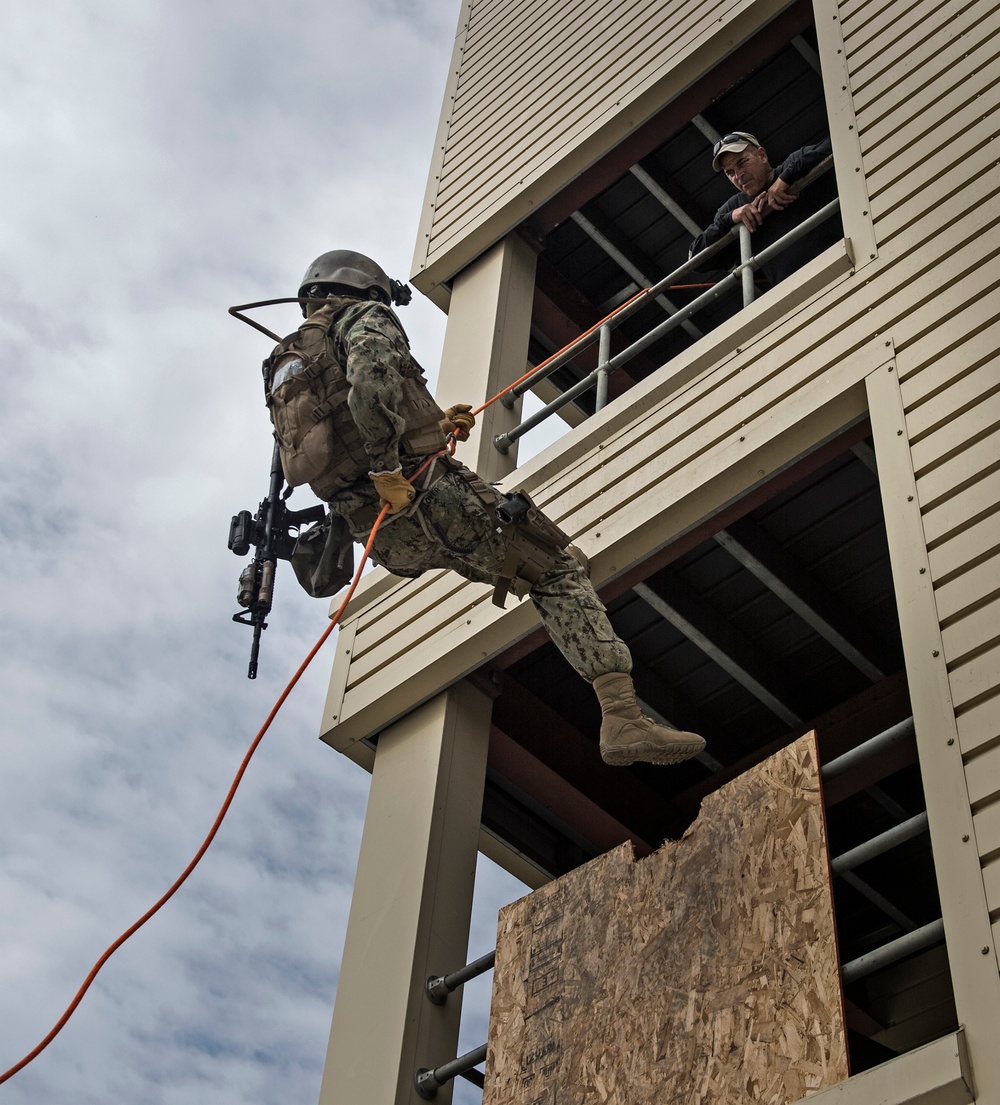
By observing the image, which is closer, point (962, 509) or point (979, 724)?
point (979, 724)

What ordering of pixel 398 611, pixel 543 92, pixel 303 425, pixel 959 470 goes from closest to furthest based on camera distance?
pixel 959 470, pixel 303 425, pixel 398 611, pixel 543 92

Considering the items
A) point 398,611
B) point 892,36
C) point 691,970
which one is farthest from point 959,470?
point 398,611

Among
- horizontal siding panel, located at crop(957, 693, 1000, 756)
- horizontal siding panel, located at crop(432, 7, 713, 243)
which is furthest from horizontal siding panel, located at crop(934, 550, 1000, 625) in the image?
horizontal siding panel, located at crop(432, 7, 713, 243)

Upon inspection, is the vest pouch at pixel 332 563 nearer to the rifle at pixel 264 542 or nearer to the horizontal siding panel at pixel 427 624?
the rifle at pixel 264 542

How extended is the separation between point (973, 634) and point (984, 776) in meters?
0.60

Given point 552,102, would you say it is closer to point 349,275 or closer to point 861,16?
point 861,16

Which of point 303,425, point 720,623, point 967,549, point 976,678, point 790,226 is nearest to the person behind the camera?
point 976,678

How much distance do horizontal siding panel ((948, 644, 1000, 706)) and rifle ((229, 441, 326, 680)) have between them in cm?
310

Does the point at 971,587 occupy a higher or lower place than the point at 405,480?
lower

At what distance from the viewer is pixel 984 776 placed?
471 centimetres

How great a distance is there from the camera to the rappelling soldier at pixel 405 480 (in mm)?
5969

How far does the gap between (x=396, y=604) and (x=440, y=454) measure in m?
2.19

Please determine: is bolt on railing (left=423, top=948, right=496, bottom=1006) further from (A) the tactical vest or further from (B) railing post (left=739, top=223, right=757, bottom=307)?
(B) railing post (left=739, top=223, right=757, bottom=307)

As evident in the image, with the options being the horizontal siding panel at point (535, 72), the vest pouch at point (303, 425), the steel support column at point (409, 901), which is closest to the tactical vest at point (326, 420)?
the vest pouch at point (303, 425)
